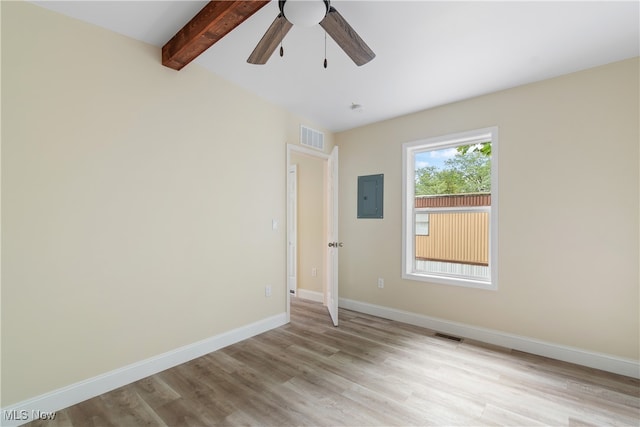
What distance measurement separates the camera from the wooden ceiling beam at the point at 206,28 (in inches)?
69.2

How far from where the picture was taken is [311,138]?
3.98 m

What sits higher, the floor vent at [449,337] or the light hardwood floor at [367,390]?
the light hardwood floor at [367,390]

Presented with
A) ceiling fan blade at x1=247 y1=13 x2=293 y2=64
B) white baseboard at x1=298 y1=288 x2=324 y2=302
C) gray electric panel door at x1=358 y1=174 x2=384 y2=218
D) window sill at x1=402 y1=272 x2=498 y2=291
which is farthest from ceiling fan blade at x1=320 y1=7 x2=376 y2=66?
white baseboard at x1=298 y1=288 x2=324 y2=302

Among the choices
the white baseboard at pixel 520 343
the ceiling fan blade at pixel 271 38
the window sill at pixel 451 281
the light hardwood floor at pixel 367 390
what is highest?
the ceiling fan blade at pixel 271 38

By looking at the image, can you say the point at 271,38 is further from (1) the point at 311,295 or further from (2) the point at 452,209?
(1) the point at 311,295

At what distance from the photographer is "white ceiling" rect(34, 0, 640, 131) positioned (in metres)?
1.91

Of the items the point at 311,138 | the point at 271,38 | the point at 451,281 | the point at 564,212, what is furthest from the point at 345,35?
the point at 451,281

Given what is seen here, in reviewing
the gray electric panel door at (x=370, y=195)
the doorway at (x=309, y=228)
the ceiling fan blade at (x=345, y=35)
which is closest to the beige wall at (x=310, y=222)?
the doorway at (x=309, y=228)

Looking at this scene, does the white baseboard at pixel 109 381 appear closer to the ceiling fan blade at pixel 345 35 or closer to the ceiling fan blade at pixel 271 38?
the ceiling fan blade at pixel 271 38

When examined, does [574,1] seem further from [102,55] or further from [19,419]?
[19,419]

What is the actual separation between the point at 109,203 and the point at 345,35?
2049 millimetres

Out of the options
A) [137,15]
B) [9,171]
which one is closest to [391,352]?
[9,171]

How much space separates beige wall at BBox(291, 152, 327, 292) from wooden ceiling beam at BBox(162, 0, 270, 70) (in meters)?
2.43

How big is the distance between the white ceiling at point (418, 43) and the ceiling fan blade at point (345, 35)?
0.98 feet
